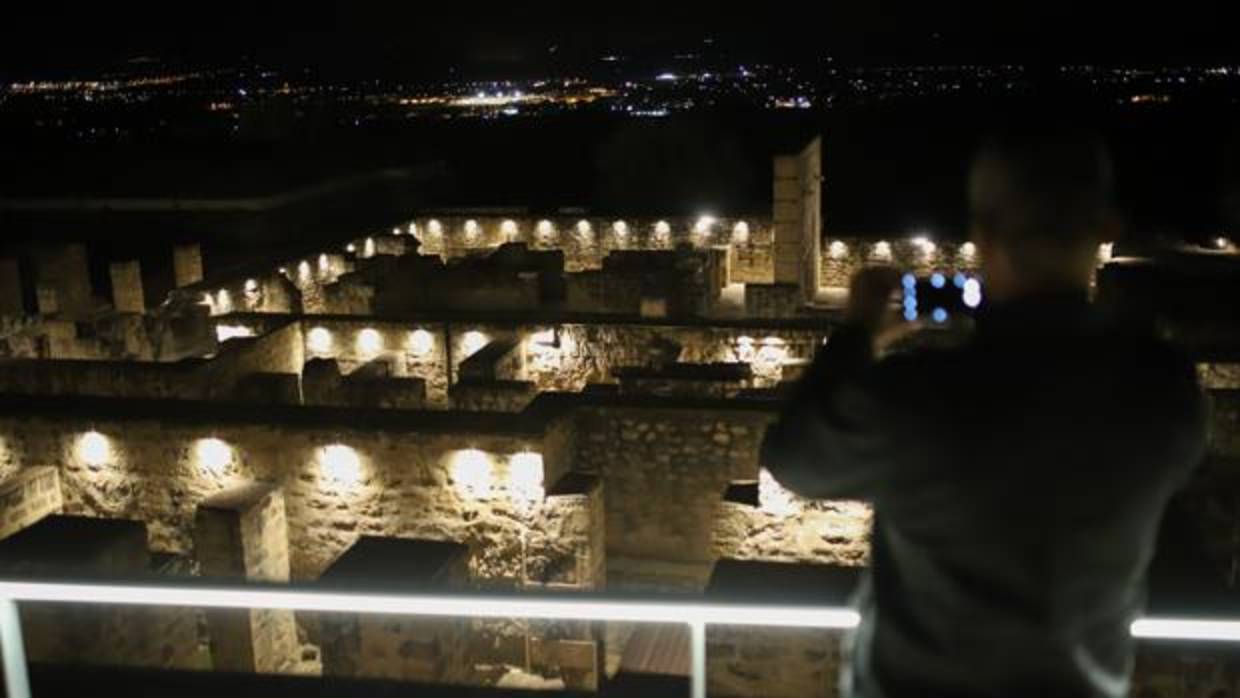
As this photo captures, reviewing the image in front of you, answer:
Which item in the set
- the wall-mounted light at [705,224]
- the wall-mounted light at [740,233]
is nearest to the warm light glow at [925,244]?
the wall-mounted light at [740,233]

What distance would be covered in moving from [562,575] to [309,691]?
306 inches

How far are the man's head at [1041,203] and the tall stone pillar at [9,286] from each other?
22.8 meters

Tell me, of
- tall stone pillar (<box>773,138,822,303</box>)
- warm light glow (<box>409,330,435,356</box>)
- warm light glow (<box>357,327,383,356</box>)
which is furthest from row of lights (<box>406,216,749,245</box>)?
warm light glow (<box>409,330,435,356</box>)

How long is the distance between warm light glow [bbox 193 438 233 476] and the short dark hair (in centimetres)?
1146

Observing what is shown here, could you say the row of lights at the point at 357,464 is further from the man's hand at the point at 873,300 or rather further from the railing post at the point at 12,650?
the man's hand at the point at 873,300

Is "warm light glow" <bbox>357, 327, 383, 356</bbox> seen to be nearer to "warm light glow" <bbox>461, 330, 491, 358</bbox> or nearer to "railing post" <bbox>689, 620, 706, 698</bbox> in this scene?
"warm light glow" <bbox>461, 330, 491, 358</bbox>

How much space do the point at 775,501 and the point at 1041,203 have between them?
987 cm

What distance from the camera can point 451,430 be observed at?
11828 millimetres

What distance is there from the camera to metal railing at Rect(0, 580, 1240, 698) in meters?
2.55

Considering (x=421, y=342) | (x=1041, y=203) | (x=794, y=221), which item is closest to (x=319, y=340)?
(x=421, y=342)

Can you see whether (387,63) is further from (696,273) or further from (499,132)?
(696,273)

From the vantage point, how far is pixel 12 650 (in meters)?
3.17

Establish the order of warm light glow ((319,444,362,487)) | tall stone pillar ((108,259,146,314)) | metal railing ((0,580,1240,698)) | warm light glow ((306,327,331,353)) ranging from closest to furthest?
1. metal railing ((0,580,1240,698))
2. warm light glow ((319,444,362,487))
3. warm light glow ((306,327,331,353))
4. tall stone pillar ((108,259,146,314))

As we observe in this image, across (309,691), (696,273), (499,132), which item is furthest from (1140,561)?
(499,132)
